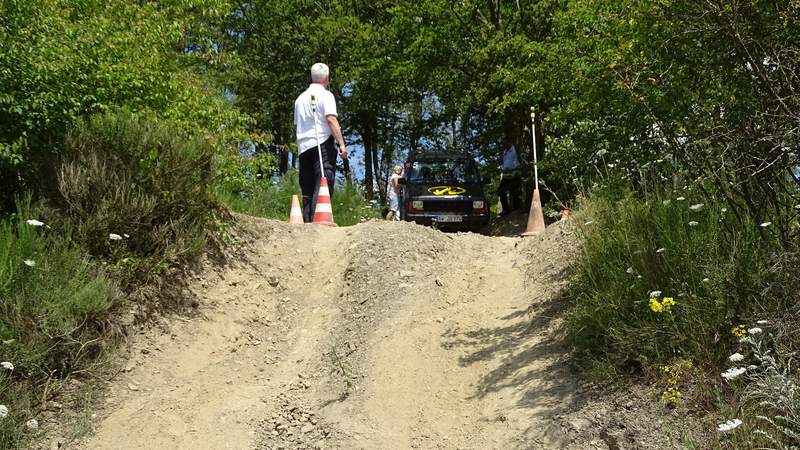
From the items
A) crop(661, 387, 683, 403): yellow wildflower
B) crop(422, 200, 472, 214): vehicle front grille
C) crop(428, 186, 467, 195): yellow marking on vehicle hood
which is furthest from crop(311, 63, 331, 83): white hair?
crop(661, 387, 683, 403): yellow wildflower

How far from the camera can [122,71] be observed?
6.98 m

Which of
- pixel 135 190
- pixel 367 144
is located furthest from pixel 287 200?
pixel 367 144

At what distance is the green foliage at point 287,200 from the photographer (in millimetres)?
10727

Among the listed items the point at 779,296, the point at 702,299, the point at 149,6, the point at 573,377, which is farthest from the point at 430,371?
the point at 149,6

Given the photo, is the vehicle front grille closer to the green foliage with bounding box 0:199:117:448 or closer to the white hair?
the white hair

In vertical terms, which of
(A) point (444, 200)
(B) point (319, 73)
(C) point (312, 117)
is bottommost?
(A) point (444, 200)

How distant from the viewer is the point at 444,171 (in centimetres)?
1603

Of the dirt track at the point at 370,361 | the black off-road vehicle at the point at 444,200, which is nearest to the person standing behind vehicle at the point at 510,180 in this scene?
the black off-road vehicle at the point at 444,200

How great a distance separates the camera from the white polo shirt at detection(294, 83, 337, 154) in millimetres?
9375

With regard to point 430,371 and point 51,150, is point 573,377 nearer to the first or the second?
point 430,371

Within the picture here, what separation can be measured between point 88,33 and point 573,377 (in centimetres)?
509

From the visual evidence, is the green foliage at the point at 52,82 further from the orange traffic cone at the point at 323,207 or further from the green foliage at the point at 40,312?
the orange traffic cone at the point at 323,207

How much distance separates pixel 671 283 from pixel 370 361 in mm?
2188

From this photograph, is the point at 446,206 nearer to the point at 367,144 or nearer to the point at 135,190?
the point at 135,190
